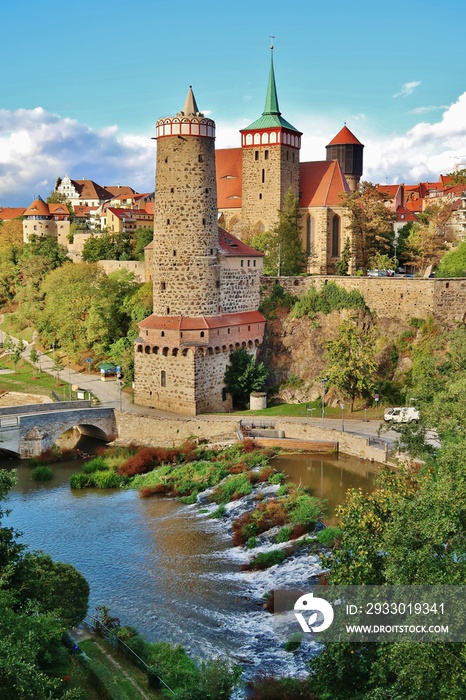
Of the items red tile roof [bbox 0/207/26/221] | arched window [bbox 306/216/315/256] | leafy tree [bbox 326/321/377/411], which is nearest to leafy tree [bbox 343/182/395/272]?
arched window [bbox 306/216/315/256]

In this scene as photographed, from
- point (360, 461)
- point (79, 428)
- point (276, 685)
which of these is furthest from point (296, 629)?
point (79, 428)

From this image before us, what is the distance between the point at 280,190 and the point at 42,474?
3076cm

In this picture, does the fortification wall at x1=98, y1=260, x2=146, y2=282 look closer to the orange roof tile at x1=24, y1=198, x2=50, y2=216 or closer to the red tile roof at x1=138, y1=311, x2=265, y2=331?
the red tile roof at x1=138, y1=311, x2=265, y2=331

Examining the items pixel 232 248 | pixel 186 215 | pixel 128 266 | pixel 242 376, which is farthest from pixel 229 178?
pixel 242 376

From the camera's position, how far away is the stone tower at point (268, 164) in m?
57.9

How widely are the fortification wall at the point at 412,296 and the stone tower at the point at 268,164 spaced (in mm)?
12097

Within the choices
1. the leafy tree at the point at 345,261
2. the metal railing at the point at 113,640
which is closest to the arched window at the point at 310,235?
the leafy tree at the point at 345,261

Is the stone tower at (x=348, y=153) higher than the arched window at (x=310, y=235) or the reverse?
higher

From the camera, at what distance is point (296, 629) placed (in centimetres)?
A: 2286

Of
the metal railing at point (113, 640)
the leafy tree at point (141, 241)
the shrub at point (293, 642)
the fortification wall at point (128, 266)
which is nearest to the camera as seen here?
the metal railing at point (113, 640)

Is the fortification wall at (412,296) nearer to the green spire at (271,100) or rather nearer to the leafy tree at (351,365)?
the leafy tree at (351,365)

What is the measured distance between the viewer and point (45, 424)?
40.5m

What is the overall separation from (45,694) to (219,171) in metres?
52.0

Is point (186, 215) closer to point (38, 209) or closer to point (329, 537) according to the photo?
point (329, 537)
